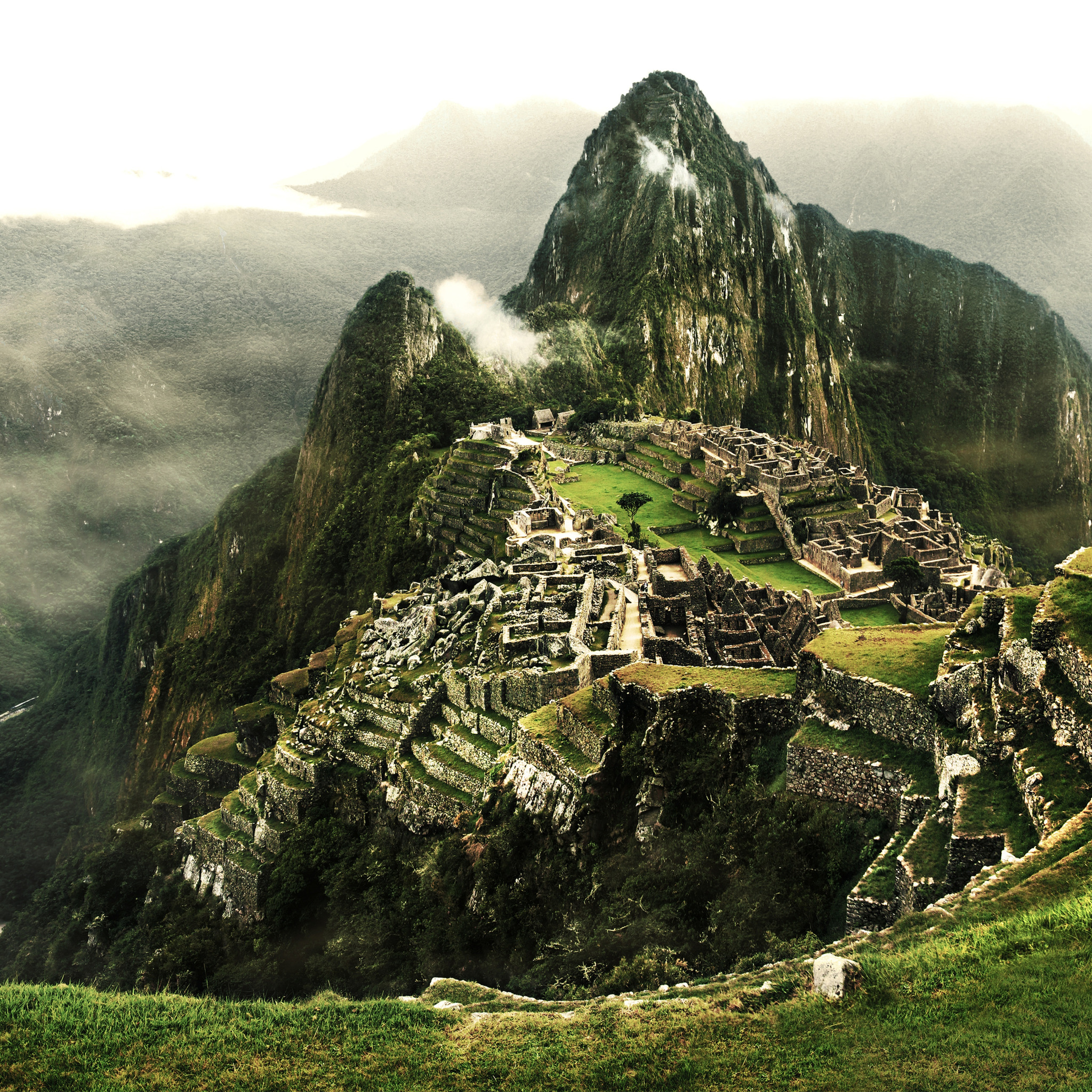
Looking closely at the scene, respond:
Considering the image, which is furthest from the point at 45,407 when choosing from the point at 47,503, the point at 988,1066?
the point at 988,1066

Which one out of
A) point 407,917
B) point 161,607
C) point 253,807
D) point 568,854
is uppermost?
point 568,854

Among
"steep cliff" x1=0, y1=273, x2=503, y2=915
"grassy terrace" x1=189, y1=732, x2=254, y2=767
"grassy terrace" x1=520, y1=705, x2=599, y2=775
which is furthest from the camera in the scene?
"steep cliff" x1=0, y1=273, x2=503, y2=915

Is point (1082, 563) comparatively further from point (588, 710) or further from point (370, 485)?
point (370, 485)

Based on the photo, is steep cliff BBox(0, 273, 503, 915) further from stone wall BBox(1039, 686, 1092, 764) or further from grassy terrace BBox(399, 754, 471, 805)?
stone wall BBox(1039, 686, 1092, 764)

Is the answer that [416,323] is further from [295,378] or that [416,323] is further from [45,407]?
[45,407]

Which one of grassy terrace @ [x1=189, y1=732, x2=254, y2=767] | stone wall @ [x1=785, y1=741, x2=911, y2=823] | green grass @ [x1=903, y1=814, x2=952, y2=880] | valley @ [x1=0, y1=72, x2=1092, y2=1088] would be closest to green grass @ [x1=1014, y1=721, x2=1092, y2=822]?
valley @ [x1=0, y1=72, x2=1092, y2=1088]

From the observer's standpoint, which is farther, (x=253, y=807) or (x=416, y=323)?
(x=416, y=323)

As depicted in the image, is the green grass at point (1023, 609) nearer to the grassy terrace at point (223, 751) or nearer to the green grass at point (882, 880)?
the green grass at point (882, 880)
